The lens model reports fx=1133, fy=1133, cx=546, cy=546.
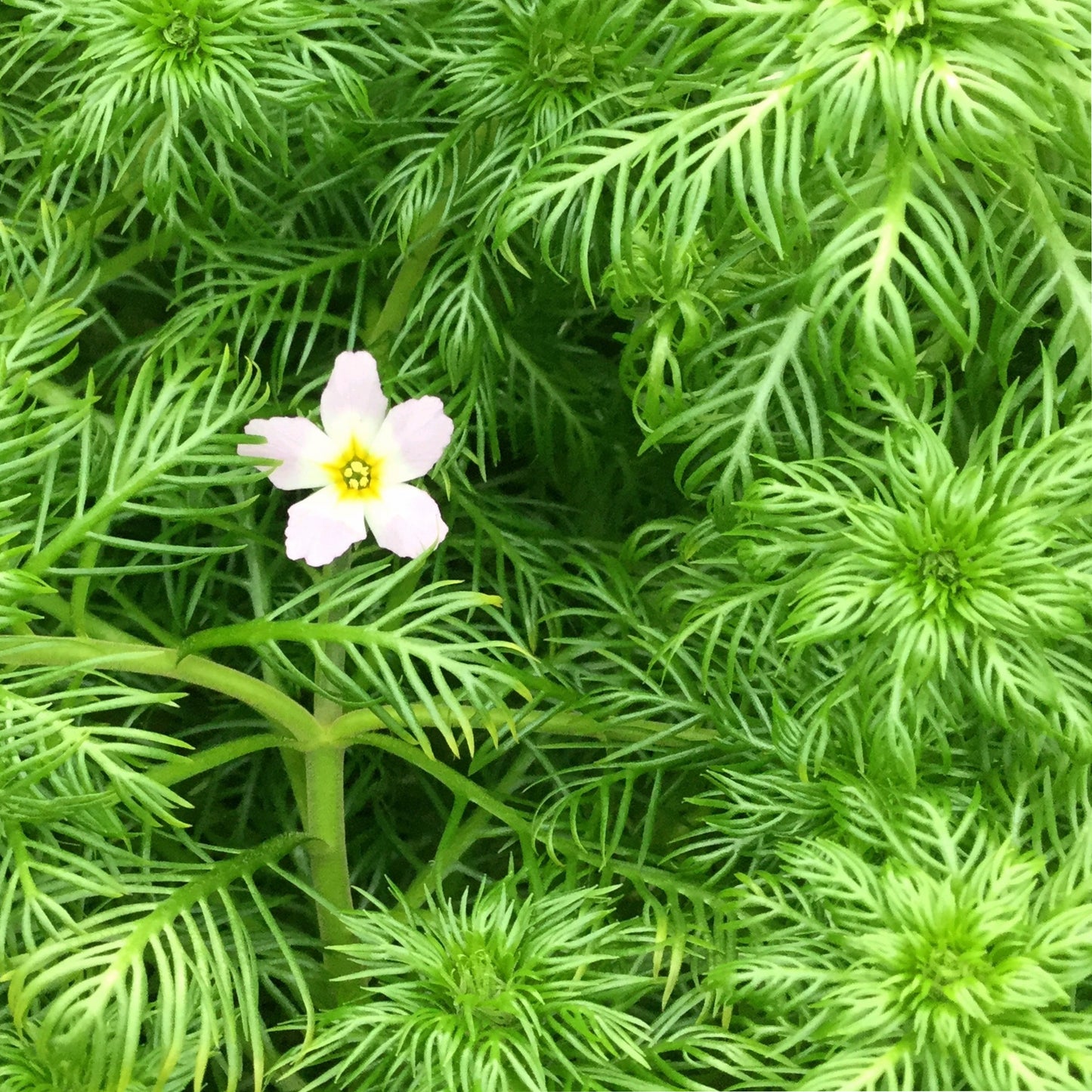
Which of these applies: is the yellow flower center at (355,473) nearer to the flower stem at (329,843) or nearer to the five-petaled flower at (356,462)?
the five-petaled flower at (356,462)

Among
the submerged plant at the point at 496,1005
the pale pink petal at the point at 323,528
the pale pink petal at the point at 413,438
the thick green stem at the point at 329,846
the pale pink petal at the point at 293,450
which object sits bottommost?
the submerged plant at the point at 496,1005

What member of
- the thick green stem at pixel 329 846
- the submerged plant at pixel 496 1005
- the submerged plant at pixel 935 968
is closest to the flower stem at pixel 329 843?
the thick green stem at pixel 329 846

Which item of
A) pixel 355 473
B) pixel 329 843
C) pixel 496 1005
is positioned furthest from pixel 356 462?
pixel 496 1005

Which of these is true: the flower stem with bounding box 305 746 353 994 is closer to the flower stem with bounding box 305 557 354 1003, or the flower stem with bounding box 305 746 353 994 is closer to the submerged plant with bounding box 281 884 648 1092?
the flower stem with bounding box 305 557 354 1003

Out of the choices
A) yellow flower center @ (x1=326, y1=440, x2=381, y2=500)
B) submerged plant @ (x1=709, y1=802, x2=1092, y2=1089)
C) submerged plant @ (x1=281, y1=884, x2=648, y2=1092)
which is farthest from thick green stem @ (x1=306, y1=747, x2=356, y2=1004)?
submerged plant @ (x1=709, y1=802, x2=1092, y2=1089)

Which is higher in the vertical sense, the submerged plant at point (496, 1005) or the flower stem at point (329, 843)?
the flower stem at point (329, 843)

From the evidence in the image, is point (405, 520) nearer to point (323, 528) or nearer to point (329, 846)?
point (323, 528)

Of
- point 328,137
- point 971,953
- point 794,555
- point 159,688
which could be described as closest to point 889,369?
point 794,555
